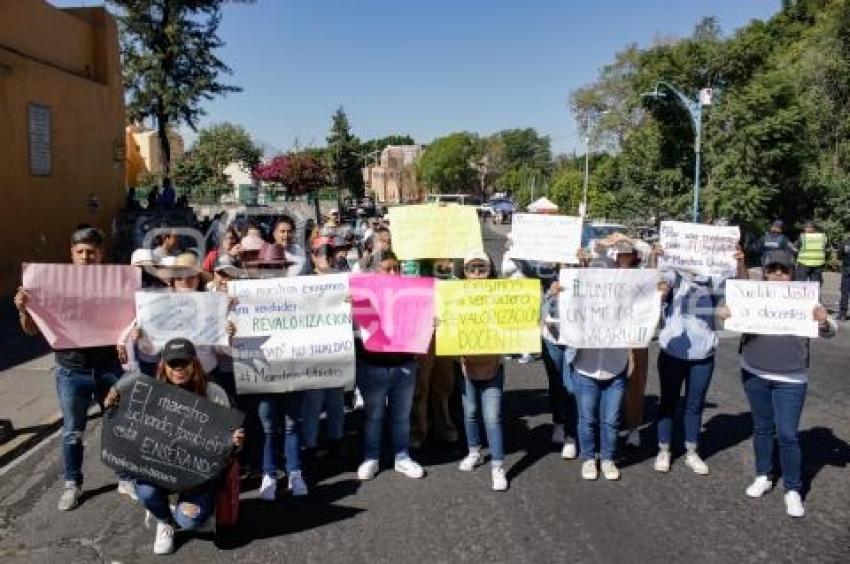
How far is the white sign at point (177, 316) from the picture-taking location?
5074 mm

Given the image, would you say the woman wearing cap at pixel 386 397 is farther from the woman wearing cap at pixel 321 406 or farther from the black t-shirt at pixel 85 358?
the black t-shirt at pixel 85 358

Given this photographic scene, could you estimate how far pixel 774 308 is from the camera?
5270mm

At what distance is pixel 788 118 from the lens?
26.2 metres

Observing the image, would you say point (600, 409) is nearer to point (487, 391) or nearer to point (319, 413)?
point (487, 391)

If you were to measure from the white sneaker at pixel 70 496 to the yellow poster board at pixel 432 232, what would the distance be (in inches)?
129

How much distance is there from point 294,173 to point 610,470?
3262 centimetres

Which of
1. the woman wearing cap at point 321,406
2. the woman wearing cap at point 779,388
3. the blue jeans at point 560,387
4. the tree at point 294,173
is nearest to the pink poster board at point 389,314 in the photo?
the woman wearing cap at point 321,406

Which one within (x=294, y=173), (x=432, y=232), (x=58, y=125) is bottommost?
(x=432, y=232)

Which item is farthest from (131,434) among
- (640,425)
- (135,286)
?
(640,425)

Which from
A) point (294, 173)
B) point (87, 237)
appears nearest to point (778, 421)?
point (87, 237)

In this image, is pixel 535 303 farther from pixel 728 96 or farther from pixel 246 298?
pixel 728 96

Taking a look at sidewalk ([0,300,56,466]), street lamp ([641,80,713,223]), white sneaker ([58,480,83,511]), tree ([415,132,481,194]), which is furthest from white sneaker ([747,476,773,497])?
tree ([415,132,481,194])

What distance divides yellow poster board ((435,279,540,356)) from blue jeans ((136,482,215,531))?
1.87 m

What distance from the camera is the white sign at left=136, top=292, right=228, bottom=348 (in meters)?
5.07
